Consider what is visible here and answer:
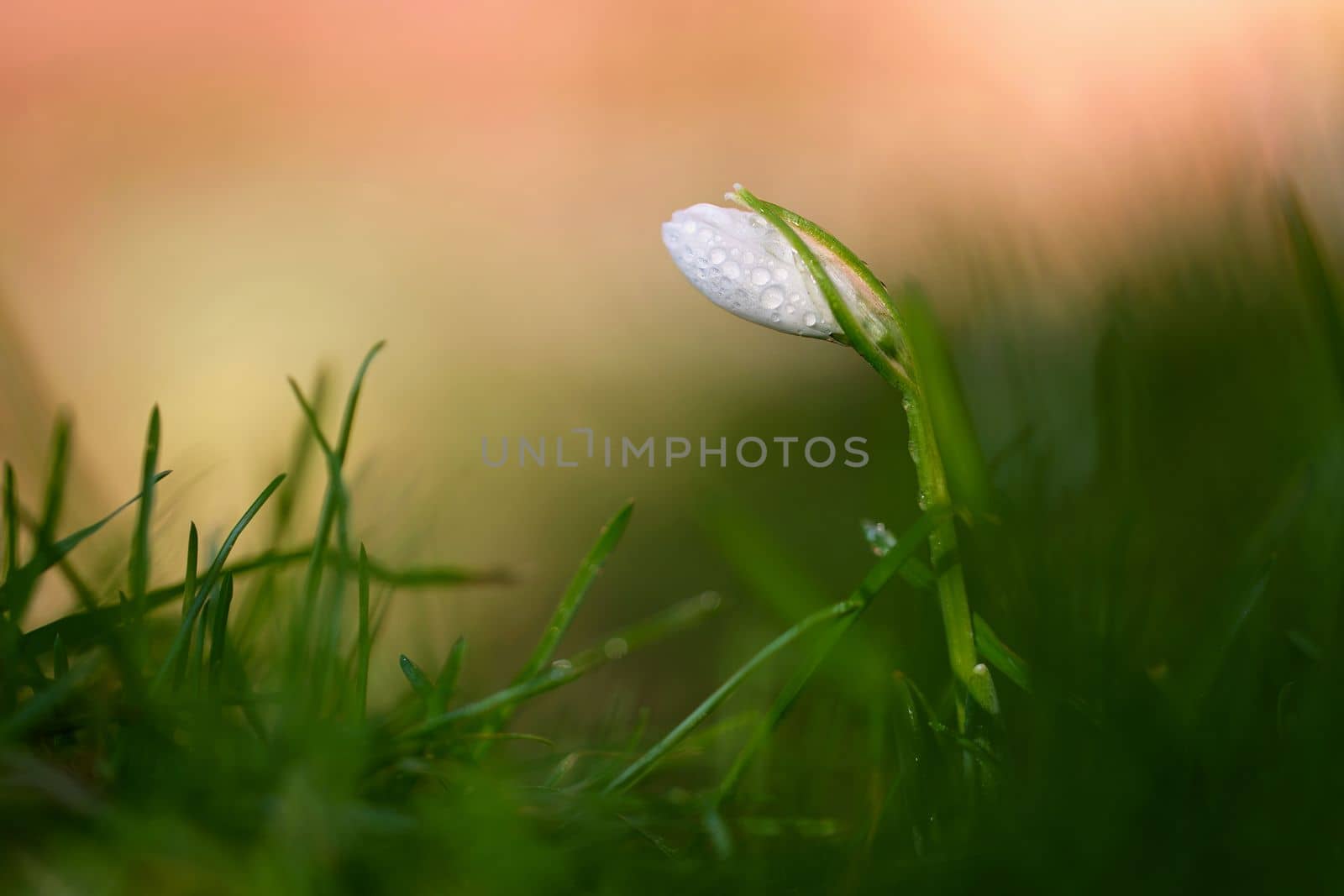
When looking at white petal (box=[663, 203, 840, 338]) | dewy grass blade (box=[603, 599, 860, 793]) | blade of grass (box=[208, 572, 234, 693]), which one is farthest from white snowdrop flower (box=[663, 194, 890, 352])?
blade of grass (box=[208, 572, 234, 693])

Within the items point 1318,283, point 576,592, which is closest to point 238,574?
point 576,592

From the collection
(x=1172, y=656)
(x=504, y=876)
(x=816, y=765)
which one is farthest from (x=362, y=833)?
(x=1172, y=656)

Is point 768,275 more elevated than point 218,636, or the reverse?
point 768,275

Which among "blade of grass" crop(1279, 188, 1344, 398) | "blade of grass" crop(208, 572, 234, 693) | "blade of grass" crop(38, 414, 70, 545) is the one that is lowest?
"blade of grass" crop(208, 572, 234, 693)

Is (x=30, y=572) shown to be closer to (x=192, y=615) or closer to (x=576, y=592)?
(x=192, y=615)

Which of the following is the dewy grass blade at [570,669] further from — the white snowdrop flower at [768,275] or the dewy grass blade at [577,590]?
the white snowdrop flower at [768,275]

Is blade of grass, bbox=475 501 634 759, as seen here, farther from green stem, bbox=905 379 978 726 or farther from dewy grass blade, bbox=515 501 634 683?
green stem, bbox=905 379 978 726

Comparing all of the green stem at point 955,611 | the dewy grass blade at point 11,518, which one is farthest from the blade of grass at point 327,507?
the green stem at point 955,611
